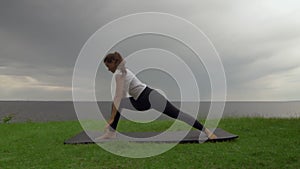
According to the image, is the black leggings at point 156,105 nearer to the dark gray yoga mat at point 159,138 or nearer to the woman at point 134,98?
the woman at point 134,98

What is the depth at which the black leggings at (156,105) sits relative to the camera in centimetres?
464

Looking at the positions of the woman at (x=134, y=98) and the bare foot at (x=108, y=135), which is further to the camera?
the bare foot at (x=108, y=135)

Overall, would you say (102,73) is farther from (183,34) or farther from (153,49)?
(183,34)

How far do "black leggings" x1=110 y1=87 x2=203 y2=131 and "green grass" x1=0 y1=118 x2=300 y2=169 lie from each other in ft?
1.55

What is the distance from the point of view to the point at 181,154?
3.83 metres

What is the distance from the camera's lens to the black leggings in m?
4.64

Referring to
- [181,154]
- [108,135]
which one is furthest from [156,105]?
[181,154]

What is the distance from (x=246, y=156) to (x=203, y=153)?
19.3 inches

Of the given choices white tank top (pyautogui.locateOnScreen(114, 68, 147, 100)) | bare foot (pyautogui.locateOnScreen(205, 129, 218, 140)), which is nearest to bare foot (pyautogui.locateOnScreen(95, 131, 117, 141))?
white tank top (pyautogui.locateOnScreen(114, 68, 147, 100))

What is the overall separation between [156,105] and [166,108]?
151mm

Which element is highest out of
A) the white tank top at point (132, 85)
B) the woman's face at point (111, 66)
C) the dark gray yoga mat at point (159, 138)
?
the woman's face at point (111, 66)

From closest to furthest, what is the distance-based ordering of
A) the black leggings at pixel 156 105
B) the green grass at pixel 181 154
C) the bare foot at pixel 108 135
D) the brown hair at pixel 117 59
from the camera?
the green grass at pixel 181 154
the brown hair at pixel 117 59
the black leggings at pixel 156 105
the bare foot at pixel 108 135

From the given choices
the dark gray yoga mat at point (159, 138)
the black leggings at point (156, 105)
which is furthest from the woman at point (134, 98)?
the dark gray yoga mat at point (159, 138)

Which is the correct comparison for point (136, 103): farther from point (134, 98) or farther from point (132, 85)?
→ point (132, 85)
